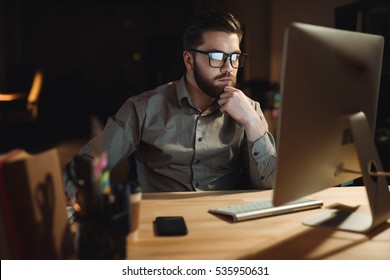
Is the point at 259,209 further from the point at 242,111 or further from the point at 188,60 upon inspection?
the point at 188,60

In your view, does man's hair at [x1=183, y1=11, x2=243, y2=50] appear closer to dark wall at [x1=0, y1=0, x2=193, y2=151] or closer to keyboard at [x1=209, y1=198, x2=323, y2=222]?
keyboard at [x1=209, y1=198, x2=323, y2=222]

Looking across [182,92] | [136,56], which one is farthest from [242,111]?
[136,56]

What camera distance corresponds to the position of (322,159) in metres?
1.09

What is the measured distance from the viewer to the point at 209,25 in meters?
1.63

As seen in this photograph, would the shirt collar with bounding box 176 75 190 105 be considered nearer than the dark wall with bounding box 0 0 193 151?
Yes

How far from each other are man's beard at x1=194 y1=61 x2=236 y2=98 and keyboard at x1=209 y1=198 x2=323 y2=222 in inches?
19.8

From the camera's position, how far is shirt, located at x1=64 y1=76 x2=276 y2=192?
1.65 meters

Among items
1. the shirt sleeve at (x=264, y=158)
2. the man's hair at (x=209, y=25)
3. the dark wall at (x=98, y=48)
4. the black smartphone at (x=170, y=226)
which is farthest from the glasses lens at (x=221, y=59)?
the dark wall at (x=98, y=48)

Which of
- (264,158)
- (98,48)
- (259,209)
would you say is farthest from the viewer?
(98,48)

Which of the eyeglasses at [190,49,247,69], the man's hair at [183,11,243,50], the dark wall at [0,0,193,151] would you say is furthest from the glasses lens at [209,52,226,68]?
the dark wall at [0,0,193,151]

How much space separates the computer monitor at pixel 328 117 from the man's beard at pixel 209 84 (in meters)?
0.55

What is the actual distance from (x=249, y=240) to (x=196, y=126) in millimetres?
724

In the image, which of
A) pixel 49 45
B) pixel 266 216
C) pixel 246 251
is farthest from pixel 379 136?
pixel 49 45

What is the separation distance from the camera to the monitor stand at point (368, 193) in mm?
1102
